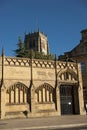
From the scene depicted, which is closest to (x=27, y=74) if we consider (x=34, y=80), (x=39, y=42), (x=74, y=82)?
(x=34, y=80)

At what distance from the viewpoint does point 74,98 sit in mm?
32656

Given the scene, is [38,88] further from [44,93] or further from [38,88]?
[44,93]

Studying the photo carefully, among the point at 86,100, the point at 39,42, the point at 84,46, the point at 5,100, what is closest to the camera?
the point at 5,100

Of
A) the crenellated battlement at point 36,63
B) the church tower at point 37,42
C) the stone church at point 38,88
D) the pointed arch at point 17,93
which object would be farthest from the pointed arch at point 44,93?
the church tower at point 37,42

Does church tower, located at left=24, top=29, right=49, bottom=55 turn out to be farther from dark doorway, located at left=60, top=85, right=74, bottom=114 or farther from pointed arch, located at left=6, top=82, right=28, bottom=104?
pointed arch, located at left=6, top=82, right=28, bottom=104

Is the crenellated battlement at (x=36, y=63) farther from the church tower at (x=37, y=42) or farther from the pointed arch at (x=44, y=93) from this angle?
the church tower at (x=37, y=42)

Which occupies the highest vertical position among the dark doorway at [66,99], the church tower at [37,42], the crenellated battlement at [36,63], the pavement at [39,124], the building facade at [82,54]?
the church tower at [37,42]

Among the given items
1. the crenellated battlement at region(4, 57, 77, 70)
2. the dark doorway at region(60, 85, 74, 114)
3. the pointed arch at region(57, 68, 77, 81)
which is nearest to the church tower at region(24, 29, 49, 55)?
the pointed arch at region(57, 68, 77, 81)

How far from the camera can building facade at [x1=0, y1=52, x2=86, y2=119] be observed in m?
27.7

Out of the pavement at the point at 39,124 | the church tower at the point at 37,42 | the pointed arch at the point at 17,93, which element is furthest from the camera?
the church tower at the point at 37,42

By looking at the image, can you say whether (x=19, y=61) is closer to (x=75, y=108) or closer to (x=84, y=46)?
(x=75, y=108)

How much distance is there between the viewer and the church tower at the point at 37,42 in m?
126

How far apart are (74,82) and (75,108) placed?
11.7 ft

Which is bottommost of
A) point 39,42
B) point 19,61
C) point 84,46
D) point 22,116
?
point 22,116
